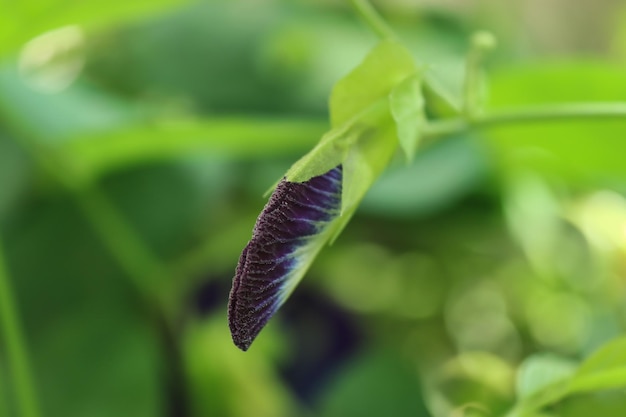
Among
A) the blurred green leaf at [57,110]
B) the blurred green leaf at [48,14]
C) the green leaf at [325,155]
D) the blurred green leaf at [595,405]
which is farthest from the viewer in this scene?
the blurred green leaf at [57,110]

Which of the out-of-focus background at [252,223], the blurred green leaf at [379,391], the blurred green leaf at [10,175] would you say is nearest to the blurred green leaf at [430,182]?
the out-of-focus background at [252,223]

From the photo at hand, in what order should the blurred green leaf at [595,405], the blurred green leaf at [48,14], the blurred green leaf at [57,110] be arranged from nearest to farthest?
the blurred green leaf at [595,405]
the blurred green leaf at [48,14]
the blurred green leaf at [57,110]

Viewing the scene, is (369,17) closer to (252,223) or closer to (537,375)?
(537,375)

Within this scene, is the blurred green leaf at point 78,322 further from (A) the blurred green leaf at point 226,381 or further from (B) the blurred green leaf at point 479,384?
(B) the blurred green leaf at point 479,384

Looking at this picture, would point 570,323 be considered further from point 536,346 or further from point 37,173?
point 37,173

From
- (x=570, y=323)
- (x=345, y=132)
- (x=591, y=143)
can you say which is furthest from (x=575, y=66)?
(x=345, y=132)

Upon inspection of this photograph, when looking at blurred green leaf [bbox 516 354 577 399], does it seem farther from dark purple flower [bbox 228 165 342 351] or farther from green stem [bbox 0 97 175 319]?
green stem [bbox 0 97 175 319]

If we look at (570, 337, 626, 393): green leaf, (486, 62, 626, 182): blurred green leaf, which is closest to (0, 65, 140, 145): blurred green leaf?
(486, 62, 626, 182): blurred green leaf

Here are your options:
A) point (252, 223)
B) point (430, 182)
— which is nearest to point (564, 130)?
point (430, 182)
